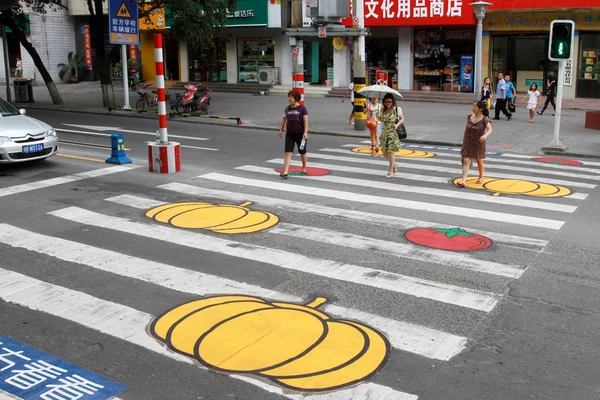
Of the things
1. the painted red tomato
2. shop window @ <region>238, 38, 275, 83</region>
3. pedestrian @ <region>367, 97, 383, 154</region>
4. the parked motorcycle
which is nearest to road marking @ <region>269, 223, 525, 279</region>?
the painted red tomato

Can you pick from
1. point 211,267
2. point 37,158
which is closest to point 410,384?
point 211,267

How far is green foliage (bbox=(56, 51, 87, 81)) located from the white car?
3006 cm

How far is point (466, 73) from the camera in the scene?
102ft

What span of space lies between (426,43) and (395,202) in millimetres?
22958

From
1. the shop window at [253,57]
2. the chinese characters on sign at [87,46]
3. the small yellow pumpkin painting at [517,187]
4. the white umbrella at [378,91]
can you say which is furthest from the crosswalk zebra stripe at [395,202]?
the chinese characters on sign at [87,46]

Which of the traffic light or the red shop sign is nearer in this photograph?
the traffic light

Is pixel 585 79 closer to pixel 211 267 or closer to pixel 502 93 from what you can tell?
pixel 502 93

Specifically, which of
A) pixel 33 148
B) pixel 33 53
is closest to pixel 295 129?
pixel 33 148

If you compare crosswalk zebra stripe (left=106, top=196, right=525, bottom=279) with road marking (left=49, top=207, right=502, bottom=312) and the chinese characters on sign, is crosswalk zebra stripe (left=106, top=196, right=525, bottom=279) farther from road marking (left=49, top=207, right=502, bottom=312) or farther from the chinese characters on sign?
the chinese characters on sign

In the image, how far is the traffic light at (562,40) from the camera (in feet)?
54.3

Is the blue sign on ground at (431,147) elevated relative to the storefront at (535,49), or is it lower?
lower

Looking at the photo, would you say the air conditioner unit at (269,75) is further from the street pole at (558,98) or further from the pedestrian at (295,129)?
the pedestrian at (295,129)

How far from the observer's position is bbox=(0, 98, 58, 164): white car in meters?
12.8

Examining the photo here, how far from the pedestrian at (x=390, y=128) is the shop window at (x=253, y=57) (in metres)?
23.7
